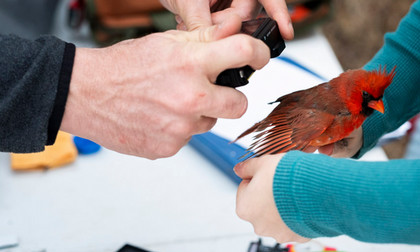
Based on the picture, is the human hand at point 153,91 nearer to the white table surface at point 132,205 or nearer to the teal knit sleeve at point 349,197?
the teal knit sleeve at point 349,197

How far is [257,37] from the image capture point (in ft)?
3.03

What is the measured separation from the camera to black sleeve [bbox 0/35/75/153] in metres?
0.87

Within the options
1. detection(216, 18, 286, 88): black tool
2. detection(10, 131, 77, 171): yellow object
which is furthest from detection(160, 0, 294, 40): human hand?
detection(10, 131, 77, 171): yellow object

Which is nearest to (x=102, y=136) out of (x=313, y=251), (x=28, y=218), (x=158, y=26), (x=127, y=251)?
(x=127, y=251)

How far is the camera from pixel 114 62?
933 mm

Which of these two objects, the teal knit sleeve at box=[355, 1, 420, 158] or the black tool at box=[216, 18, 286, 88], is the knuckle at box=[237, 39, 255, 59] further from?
the teal knit sleeve at box=[355, 1, 420, 158]

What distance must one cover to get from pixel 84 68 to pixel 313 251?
2.15ft

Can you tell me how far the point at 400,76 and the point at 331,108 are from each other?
29 centimetres

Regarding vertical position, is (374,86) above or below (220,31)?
below

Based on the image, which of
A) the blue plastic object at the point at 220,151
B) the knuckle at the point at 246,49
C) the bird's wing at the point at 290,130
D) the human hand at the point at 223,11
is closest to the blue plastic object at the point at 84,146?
the blue plastic object at the point at 220,151

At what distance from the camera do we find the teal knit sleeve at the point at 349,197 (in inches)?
30.6

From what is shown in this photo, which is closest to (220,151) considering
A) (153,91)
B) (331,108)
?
(331,108)

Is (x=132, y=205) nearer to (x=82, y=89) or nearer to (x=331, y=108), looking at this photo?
(x=82, y=89)

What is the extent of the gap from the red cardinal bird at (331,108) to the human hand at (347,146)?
0.09m
